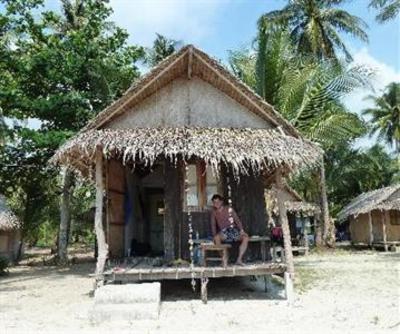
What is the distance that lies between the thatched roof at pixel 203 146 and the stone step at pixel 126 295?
2361 mm

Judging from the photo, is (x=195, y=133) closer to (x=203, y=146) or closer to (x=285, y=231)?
(x=203, y=146)

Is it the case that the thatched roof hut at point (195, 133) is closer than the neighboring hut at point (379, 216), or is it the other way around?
the thatched roof hut at point (195, 133)

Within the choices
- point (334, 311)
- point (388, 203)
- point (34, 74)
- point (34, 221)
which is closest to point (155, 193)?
point (34, 74)

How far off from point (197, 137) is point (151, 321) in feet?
11.6

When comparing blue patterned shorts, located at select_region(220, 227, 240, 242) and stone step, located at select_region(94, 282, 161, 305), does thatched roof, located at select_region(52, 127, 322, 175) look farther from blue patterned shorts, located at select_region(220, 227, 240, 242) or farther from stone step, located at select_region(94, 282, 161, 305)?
stone step, located at select_region(94, 282, 161, 305)

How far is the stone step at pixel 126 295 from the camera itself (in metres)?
7.59

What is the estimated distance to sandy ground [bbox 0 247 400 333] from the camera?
6.80 m

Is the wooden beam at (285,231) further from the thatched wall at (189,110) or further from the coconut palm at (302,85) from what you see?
the coconut palm at (302,85)

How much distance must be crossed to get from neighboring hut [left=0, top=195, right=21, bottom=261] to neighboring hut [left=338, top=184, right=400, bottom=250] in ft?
54.5

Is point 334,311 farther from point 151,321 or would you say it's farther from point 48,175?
point 48,175

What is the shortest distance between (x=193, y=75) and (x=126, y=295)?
4.87m

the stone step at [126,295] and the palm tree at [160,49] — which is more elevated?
the palm tree at [160,49]

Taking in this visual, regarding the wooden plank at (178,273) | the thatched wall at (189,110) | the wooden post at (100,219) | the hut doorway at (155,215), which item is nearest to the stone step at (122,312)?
the wooden plank at (178,273)

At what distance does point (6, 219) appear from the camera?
Result: 826 inches
